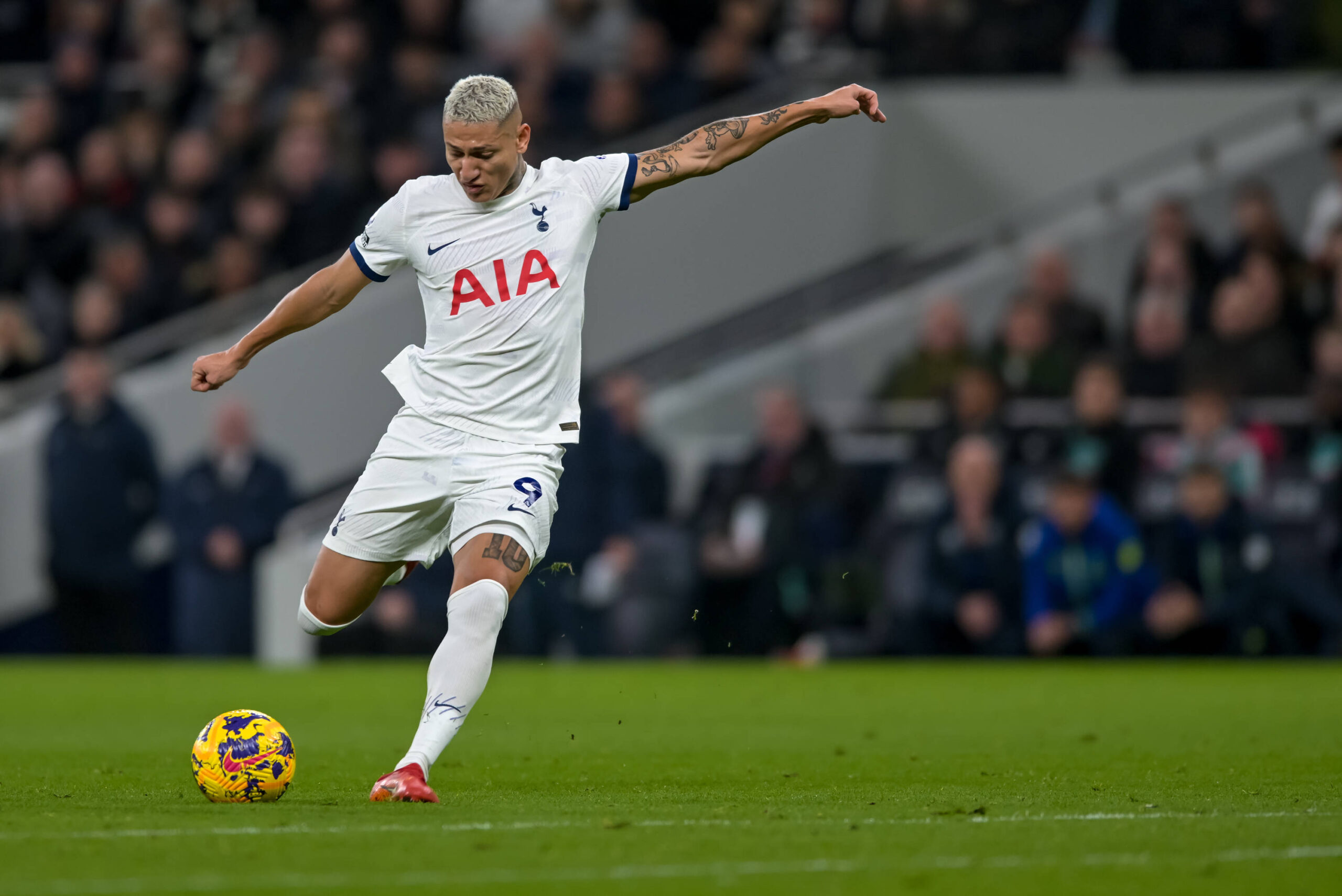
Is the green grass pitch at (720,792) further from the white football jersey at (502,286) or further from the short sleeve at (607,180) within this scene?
the short sleeve at (607,180)

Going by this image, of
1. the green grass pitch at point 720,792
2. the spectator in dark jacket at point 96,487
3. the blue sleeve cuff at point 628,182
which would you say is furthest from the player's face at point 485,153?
Result: the spectator in dark jacket at point 96,487

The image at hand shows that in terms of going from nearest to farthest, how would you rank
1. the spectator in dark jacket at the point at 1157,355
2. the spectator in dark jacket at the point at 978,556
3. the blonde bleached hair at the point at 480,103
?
the blonde bleached hair at the point at 480,103, the spectator in dark jacket at the point at 978,556, the spectator in dark jacket at the point at 1157,355

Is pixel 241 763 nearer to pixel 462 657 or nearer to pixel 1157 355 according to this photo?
pixel 462 657

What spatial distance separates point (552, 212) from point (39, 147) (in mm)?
14040

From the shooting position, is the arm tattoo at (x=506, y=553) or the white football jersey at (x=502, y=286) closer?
the arm tattoo at (x=506, y=553)

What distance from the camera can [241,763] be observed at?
23.7 ft

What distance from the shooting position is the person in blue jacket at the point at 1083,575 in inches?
620

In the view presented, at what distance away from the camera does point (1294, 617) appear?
16078 mm

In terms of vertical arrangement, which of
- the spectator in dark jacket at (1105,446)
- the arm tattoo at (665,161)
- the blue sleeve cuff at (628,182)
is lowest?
the spectator in dark jacket at (1105,446)

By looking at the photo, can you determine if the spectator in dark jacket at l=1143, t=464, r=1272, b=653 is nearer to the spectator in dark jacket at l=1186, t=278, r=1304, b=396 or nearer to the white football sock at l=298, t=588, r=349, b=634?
the spectator in dark jacket at l=1186, t=278, r=1304, b=396

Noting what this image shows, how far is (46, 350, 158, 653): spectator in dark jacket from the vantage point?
17641 mm

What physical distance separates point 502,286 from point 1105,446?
9.42 metres

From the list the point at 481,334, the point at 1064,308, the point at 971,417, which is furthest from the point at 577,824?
the point at 1064,308

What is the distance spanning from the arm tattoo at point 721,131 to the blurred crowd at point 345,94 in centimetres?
1142
